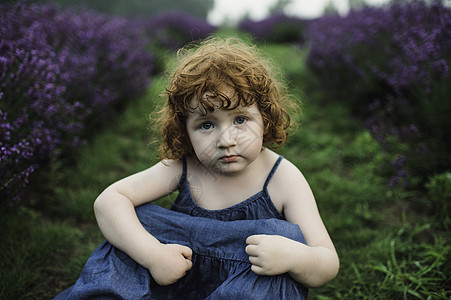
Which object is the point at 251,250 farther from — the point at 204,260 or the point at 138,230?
the point at 138,230

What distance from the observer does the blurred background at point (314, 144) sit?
189 cm

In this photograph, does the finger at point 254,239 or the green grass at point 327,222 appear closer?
the finger at point 254,239

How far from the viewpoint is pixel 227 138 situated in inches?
53.2

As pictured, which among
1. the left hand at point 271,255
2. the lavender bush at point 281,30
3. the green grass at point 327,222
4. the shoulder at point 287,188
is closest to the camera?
the left hand at point 271,255

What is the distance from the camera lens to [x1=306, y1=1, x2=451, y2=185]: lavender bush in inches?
98.9

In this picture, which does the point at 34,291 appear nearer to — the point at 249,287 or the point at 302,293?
the point at 249,287

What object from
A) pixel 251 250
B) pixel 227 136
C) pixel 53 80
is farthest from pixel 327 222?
pixel 53 80

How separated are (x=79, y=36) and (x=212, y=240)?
9.33ft

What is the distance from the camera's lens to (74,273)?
191 centimetres

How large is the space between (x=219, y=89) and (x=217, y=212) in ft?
1.79

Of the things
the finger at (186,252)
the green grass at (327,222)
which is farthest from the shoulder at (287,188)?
the green grass at (327,222)

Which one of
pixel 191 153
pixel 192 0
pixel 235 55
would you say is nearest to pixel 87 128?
pixel 191 153

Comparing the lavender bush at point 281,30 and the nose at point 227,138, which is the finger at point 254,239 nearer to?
the nose at point 227,138

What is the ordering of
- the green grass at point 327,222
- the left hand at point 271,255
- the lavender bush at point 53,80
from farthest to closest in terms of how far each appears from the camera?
the lavender bush at point 53,80 → the green grass at point 327,222 → the left hand at point 271,255
